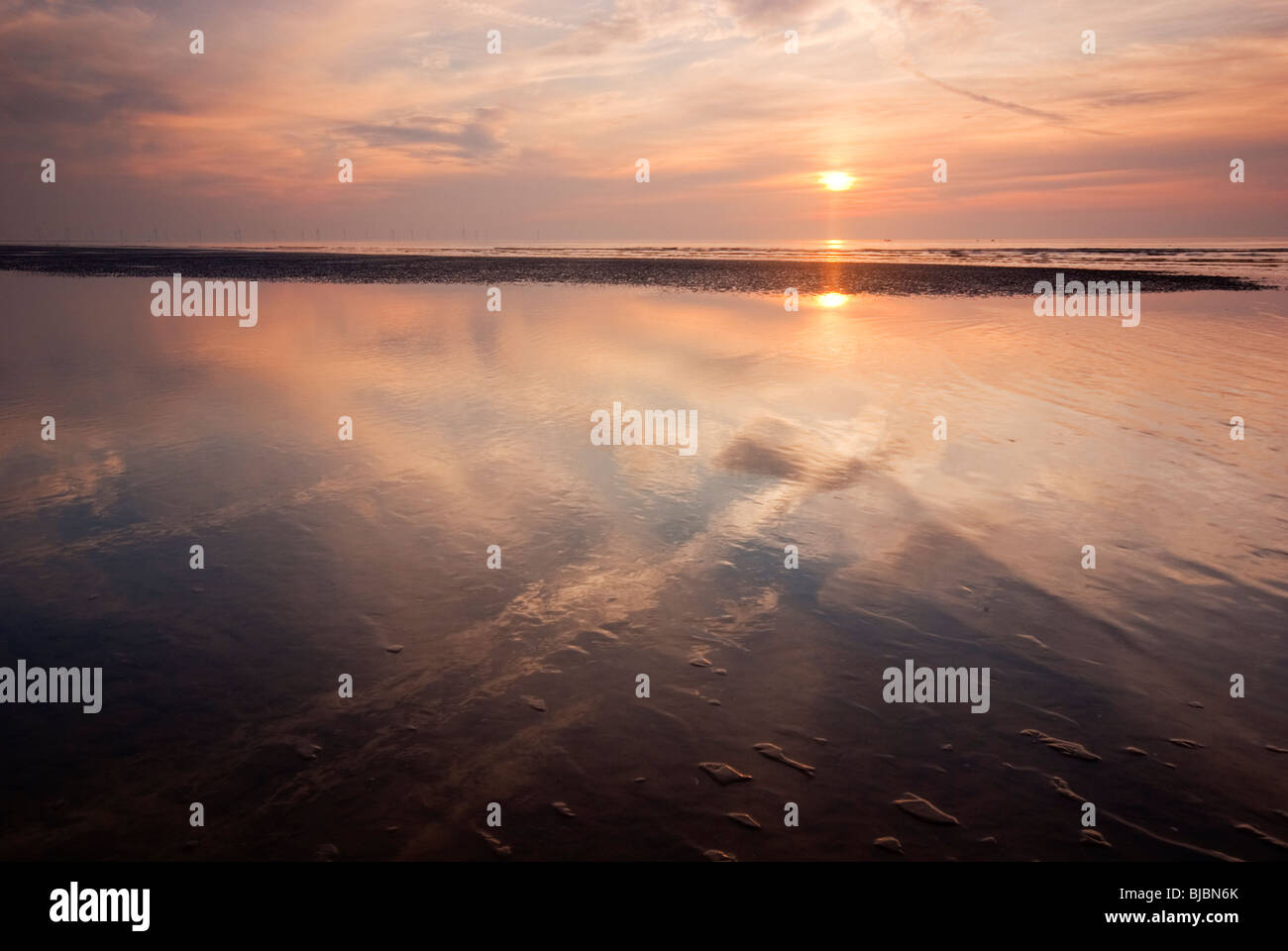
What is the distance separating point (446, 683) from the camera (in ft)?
22.2

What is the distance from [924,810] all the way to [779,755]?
3.61 feet

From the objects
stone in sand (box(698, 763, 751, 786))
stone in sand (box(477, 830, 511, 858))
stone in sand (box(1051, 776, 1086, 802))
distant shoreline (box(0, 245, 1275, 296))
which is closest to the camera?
stone in sand (box(477, 830, 511, 858))

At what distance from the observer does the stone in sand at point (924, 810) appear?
207 inches

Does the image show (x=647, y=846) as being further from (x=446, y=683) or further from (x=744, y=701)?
(x=446, y=683)

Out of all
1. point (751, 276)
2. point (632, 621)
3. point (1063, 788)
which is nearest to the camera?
point (1063, 788)

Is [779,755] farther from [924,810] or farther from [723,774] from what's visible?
[924,810]

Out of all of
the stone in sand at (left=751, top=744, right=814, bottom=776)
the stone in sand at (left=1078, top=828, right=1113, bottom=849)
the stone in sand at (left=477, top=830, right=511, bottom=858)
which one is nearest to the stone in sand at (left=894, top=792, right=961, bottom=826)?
the stone in sand at (left=751, top=744, right=814, bottom=776)

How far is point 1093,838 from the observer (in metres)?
5.12

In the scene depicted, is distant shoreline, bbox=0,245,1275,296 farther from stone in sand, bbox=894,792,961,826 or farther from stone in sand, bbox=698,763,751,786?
stone in sand, bbox=698,763,751,786

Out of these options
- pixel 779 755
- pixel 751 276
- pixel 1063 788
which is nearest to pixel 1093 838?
pixel 1063 788

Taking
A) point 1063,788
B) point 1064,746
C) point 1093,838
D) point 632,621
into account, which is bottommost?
point 1093,838

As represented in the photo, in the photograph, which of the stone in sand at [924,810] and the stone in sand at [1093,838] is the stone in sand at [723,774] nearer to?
the stone in sand at [924,810]

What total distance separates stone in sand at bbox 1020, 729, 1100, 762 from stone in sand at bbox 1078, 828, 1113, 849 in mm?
792

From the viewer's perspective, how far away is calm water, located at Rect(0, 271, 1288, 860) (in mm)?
5344
